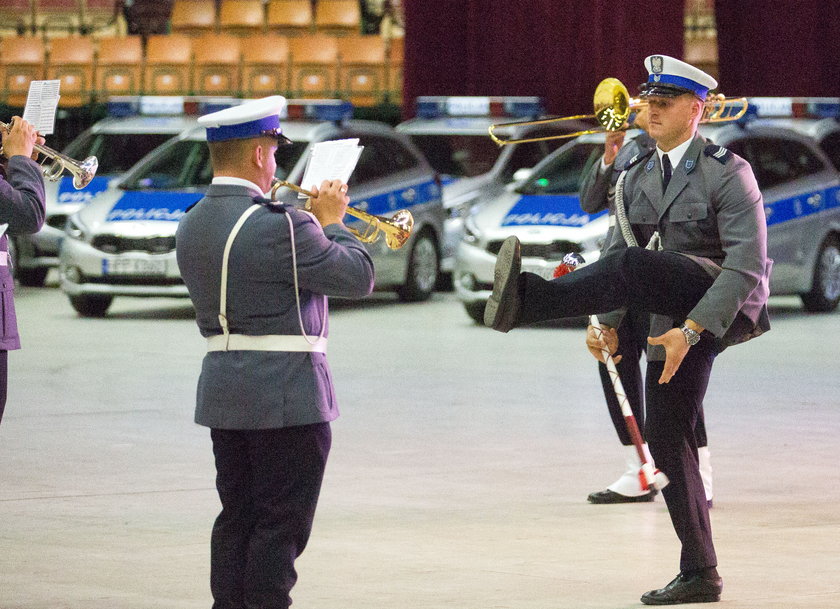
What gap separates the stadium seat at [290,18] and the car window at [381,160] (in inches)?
354

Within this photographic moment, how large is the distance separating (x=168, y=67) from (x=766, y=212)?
11240 millimetres

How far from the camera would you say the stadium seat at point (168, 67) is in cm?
2402

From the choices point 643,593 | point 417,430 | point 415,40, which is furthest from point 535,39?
point 643,593

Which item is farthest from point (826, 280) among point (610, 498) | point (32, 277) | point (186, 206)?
point (610, 498)

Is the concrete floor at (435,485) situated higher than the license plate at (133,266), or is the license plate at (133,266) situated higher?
the concrete floor at (435,485)

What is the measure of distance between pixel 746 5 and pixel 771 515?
16.4 m

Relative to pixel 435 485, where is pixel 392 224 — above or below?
above

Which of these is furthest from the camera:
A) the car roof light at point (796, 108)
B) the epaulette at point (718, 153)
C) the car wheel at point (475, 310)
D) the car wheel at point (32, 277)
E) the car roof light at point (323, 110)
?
the car wheel at point (32, 277)

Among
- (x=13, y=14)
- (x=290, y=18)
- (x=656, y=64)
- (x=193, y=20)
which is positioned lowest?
(x=13, y=14)

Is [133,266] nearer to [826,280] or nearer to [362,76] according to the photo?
[826,280]

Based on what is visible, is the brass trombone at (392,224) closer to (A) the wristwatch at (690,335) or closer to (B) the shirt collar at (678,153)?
(A) the wristwatch at (690,335)

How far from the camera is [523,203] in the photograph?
15094mm

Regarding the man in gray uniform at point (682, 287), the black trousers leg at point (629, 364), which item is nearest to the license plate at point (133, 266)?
the black trousers leg at point (629, 364)

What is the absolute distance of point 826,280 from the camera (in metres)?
16.1
